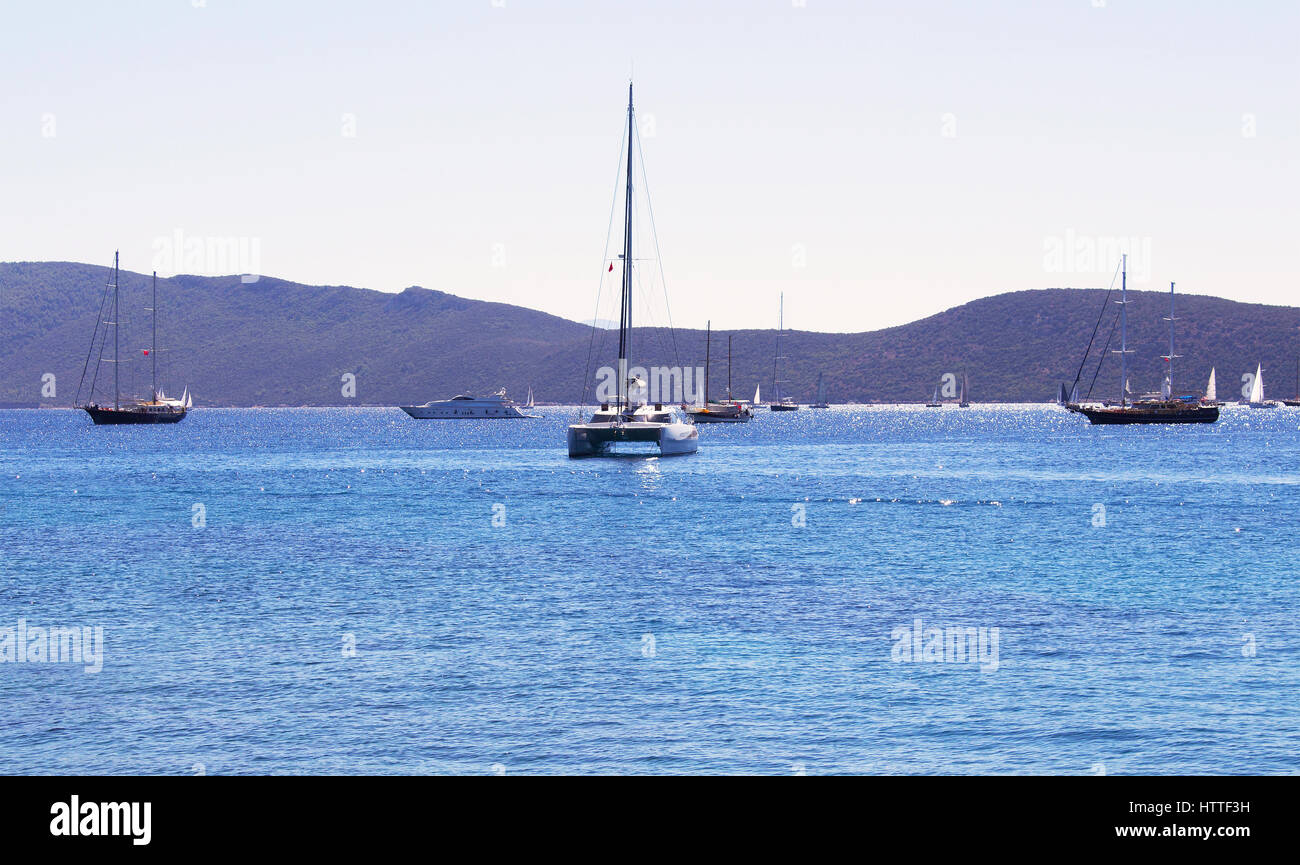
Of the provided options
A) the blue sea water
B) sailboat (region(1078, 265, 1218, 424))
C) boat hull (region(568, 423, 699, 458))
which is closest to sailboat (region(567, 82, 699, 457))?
boat hull (region(568, 423, 699, 458))

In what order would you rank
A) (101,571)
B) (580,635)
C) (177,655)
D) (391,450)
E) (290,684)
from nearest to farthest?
(290,684) → (177,655) → (580,635) → (101,571) → (391,450)

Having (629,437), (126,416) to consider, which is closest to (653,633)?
(629,437)

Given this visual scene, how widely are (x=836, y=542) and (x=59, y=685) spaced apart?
82.5ft

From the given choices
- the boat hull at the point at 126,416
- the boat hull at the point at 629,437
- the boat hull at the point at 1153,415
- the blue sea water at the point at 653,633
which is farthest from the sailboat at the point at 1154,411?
the boat hull at the point at 126,416

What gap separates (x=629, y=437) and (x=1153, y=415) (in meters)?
97.8

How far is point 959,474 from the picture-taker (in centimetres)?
7750

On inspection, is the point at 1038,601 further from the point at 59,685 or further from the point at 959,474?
the point at 959,474

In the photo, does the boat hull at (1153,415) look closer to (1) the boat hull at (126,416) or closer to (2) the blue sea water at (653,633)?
(2) the blue sea water at (653,633)

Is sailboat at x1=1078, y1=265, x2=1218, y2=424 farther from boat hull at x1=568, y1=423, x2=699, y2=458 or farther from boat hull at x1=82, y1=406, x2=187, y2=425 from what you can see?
boat hull at x1=82, y1=406, x2=187, y2=425

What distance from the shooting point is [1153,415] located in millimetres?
151125

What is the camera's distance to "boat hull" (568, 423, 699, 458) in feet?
243
